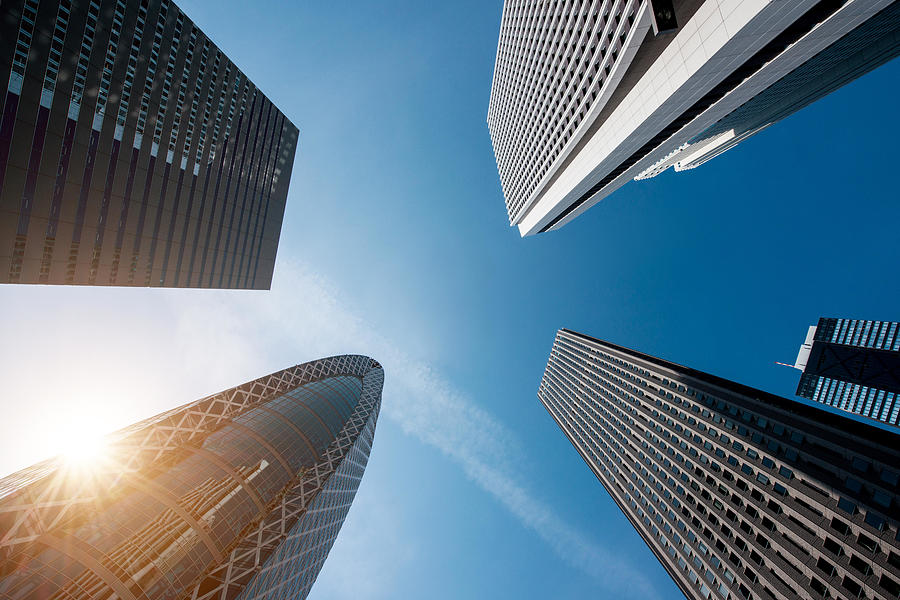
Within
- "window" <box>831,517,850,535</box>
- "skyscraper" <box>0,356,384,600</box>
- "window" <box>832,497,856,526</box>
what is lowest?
"skyscraper" <box>0,356,384,600</box>

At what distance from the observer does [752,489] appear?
48000 mm

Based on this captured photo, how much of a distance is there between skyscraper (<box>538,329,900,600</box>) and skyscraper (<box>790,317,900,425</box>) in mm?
122757

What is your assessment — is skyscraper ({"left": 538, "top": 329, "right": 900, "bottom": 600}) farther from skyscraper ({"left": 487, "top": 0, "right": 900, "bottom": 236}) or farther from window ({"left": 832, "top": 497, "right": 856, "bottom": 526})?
skyscraper ({"left": 487, "top": 0, "right": 900, "bottom": 236})

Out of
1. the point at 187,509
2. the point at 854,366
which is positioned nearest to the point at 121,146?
the point at 187,509

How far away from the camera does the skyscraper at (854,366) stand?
13212 cm

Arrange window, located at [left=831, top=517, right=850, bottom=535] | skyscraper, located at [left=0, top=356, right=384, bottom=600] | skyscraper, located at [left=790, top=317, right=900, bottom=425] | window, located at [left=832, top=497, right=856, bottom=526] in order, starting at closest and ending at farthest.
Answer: skyscraper, located at [left=0, top=356, right=384, bottom=600]
window, located at [left=832, top=497, right=856, bottom=526]
window, located at [left=831, top=517, right=850, bottom=535]
skyscraper, located at [left=790, top=317, right=900, bottom=425]

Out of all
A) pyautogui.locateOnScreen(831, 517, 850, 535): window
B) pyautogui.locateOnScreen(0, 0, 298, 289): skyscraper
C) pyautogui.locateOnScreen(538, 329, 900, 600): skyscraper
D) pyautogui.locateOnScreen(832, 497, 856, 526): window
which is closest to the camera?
pyautogui.locateOnScreen(0, 0, 298, 289): skyscraper

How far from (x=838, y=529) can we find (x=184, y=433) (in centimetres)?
7282

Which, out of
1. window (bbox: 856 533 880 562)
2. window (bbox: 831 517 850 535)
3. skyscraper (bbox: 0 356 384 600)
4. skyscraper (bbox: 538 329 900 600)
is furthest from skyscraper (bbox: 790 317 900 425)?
skyscraper (bbox: 0 356 384 600)

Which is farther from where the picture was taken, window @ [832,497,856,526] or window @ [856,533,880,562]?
window @ [832,497,856,526]

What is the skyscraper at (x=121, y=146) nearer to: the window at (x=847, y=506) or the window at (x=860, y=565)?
the window at (x=860, y=565)

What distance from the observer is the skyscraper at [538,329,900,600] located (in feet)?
116

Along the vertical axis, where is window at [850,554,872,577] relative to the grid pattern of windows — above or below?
below

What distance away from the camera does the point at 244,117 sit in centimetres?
5309
